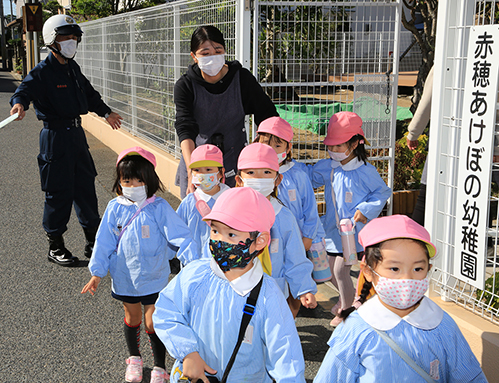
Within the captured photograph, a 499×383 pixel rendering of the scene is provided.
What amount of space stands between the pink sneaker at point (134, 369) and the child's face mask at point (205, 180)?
3.95 ft

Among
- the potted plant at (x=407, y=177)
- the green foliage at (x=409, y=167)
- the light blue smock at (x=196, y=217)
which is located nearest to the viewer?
the light blue smock at (x=196, y=217)

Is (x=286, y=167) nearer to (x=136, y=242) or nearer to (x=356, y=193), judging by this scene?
(x=356, y=193)

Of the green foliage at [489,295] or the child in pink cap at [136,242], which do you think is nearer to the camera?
the green foliage at [489,295]

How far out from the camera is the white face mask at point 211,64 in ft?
13.8

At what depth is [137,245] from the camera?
358cm

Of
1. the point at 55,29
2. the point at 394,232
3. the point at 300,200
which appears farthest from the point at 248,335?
the point at 55,29

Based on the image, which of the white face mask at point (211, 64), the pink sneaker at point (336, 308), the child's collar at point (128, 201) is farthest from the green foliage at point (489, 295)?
the white face mask at point (211, 64)

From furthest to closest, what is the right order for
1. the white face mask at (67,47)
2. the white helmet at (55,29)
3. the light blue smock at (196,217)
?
1. the white face mask at (67,47)
2. the white helmet at (55,29)
3. the light blue smock at (196,217)

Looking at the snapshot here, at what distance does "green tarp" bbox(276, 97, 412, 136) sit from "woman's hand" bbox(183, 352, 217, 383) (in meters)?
3.95

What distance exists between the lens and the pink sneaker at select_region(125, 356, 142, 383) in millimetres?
3570

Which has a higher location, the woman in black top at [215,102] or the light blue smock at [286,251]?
the woman in black top at [215,102]

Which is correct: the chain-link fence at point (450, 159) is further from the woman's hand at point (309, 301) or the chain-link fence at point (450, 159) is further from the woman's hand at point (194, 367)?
the woman's hand at point (194, 367)

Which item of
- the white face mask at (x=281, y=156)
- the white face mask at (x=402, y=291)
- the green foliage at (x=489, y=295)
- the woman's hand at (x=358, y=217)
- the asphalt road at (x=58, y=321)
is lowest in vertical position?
the asphalt road at (x=58, y=321)

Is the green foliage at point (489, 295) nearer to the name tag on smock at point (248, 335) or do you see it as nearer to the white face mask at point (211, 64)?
the name tag on smock at point (248, 335)
